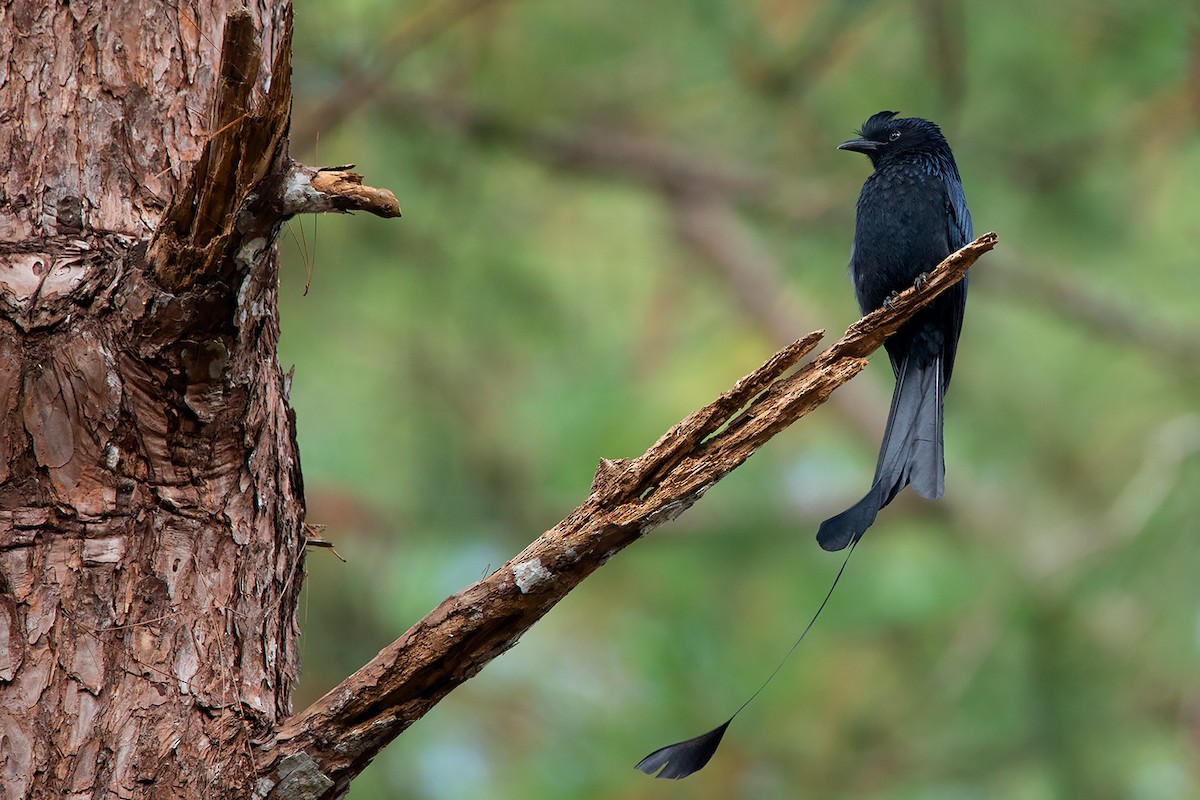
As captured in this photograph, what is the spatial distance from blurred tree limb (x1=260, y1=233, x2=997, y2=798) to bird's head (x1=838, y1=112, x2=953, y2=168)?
6.03ft

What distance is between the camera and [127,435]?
1.72 metres

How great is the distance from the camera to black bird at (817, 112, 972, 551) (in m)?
2.84

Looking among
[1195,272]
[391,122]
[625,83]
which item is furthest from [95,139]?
[1195,272]

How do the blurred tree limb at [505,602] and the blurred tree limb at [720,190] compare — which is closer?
the blurred tree limb at [505,602]

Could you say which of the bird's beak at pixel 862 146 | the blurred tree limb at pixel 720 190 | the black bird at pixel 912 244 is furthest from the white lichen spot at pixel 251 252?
the blurred tree limb at pixel 720 190

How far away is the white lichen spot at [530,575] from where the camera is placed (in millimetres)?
1657

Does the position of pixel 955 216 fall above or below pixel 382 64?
below

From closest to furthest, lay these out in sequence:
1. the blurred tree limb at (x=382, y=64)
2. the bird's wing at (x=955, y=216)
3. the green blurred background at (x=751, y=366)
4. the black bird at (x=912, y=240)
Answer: the black bird at (x=912, y=240) < the bird's wing at (x=955, y=216) < the blurred tree limb at (x=382, y=64) < the green blurred background at (x=751, y=366)

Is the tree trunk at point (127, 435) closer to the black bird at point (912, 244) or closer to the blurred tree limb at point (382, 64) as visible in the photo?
the black bird at point (912, 244)

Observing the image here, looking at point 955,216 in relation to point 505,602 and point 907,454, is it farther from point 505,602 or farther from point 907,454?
point 505,602

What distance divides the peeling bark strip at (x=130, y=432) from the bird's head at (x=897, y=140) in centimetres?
210

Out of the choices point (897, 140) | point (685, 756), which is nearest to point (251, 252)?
point (685, 756)

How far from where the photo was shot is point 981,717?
4.65 m

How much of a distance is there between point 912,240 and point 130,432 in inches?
82.7
